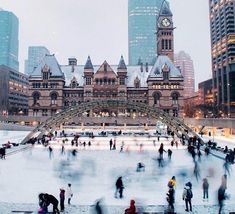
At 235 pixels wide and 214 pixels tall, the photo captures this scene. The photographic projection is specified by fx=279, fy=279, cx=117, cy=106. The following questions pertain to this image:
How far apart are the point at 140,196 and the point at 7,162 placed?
1681 centimetres

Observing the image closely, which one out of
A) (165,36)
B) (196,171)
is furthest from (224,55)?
(196,171)

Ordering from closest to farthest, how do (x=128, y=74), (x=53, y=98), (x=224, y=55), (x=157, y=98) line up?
(x=157, y=98), (x=53, y=98), (x=128, y=74), (x=224, y=55)

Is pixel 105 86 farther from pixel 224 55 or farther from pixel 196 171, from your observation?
pixel 224 55

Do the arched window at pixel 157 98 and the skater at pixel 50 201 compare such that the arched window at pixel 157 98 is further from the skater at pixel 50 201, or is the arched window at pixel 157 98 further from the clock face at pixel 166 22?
the skater at pixel 50 201

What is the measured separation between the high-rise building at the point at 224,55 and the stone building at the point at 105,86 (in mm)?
46061

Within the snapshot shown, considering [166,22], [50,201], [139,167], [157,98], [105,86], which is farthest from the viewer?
[166,22]

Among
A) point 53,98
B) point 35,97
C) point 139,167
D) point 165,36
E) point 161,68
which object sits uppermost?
point 165,36

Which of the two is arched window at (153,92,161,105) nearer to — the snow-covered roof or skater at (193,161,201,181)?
the snow-covered roof

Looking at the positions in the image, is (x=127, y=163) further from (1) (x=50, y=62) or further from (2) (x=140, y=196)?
(1) (x=50, y=62)

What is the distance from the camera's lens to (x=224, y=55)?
150 meters

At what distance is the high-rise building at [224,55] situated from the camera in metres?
133

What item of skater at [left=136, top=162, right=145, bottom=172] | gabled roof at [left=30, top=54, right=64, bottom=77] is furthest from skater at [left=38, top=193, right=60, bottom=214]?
gabled roof at [left=30, top=54, right=64, bottom=77]

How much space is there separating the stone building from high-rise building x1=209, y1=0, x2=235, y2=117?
151 ft

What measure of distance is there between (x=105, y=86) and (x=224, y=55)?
85.2 m
